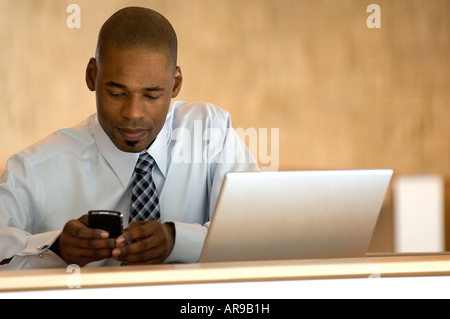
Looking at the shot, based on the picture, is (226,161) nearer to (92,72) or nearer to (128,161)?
(128,161)

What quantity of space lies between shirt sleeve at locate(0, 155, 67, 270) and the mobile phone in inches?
6.9

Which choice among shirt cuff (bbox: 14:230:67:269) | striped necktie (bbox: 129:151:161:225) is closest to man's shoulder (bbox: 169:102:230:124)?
striped necktie (bbox: 129:151:161:225)

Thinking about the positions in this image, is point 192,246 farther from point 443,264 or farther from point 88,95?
point 88,95

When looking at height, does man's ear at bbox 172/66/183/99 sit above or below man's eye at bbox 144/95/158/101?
above

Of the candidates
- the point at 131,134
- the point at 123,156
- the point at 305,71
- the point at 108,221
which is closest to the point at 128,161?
the point at 123,156

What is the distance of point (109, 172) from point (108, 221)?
0.50 metres

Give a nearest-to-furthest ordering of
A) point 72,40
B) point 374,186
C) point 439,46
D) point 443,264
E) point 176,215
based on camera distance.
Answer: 1. point 443,264
2. point 374,186
3. point 176,215
4. point 72,40
5. point 439,46

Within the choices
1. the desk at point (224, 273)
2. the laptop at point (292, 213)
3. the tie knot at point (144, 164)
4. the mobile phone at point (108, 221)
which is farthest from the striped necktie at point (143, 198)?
the desk at point (224, 273)

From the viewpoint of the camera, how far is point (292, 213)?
106cm

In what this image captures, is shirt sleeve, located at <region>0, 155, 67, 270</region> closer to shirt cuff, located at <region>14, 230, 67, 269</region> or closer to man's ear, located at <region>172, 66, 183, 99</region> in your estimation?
shirt cuff, located at <region>14, 230, 67, 269</region>

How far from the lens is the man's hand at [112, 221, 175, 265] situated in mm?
1166
